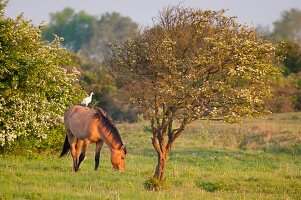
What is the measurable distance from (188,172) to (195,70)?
4.11 m

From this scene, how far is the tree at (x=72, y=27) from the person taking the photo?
131m

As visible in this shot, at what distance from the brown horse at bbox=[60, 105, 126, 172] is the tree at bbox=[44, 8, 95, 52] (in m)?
111

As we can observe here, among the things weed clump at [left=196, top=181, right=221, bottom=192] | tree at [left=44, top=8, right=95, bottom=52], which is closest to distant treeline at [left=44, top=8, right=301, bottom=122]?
tree at [left=44, top=8, right=95, bottom=52]

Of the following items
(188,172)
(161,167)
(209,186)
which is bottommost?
(209,186)

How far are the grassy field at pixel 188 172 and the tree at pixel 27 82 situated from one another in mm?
1225

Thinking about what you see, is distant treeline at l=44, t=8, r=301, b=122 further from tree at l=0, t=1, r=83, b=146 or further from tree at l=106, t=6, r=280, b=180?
tree at l=0, t=1, r=83, b=146

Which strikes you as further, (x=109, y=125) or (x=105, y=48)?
(x=109, y=125)

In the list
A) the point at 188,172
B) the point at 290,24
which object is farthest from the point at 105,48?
the point at 290,24

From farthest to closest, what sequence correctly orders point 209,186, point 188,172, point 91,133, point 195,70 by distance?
point 91,133
point 188,172
point 209,186
point 195,70

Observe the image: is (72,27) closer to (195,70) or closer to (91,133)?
(91,133)

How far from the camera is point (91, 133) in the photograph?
1719cm

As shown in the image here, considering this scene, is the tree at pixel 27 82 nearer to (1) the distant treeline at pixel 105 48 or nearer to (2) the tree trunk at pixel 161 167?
(1) the distant treeline at pixel 105 48

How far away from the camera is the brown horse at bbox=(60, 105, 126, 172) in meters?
16.6

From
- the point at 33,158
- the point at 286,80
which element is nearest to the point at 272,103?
the point at 286,80
